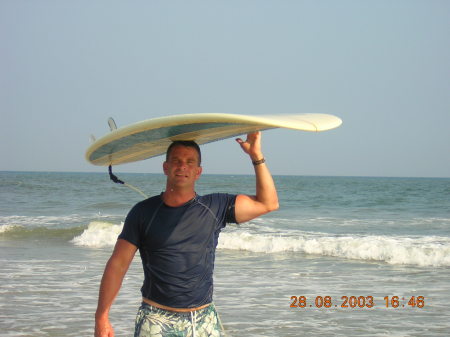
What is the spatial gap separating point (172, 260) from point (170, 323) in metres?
0.28

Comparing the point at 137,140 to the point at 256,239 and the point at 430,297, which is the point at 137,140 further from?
the point at 256,239

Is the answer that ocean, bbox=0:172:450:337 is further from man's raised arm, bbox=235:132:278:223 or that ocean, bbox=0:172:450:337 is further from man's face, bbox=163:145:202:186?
man's face, bbox=163:145:202:186

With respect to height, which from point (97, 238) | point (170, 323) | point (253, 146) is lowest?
point (97, 238)

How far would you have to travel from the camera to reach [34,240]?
581 inches

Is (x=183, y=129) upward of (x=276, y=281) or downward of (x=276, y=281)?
upward

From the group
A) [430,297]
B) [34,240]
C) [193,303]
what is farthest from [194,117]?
[34,240]

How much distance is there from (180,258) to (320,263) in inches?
321

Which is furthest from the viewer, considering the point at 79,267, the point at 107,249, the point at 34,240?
the point at 34,240

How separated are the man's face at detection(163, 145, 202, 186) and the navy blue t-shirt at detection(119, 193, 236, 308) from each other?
114 millimetres

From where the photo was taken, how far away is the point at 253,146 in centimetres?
302
